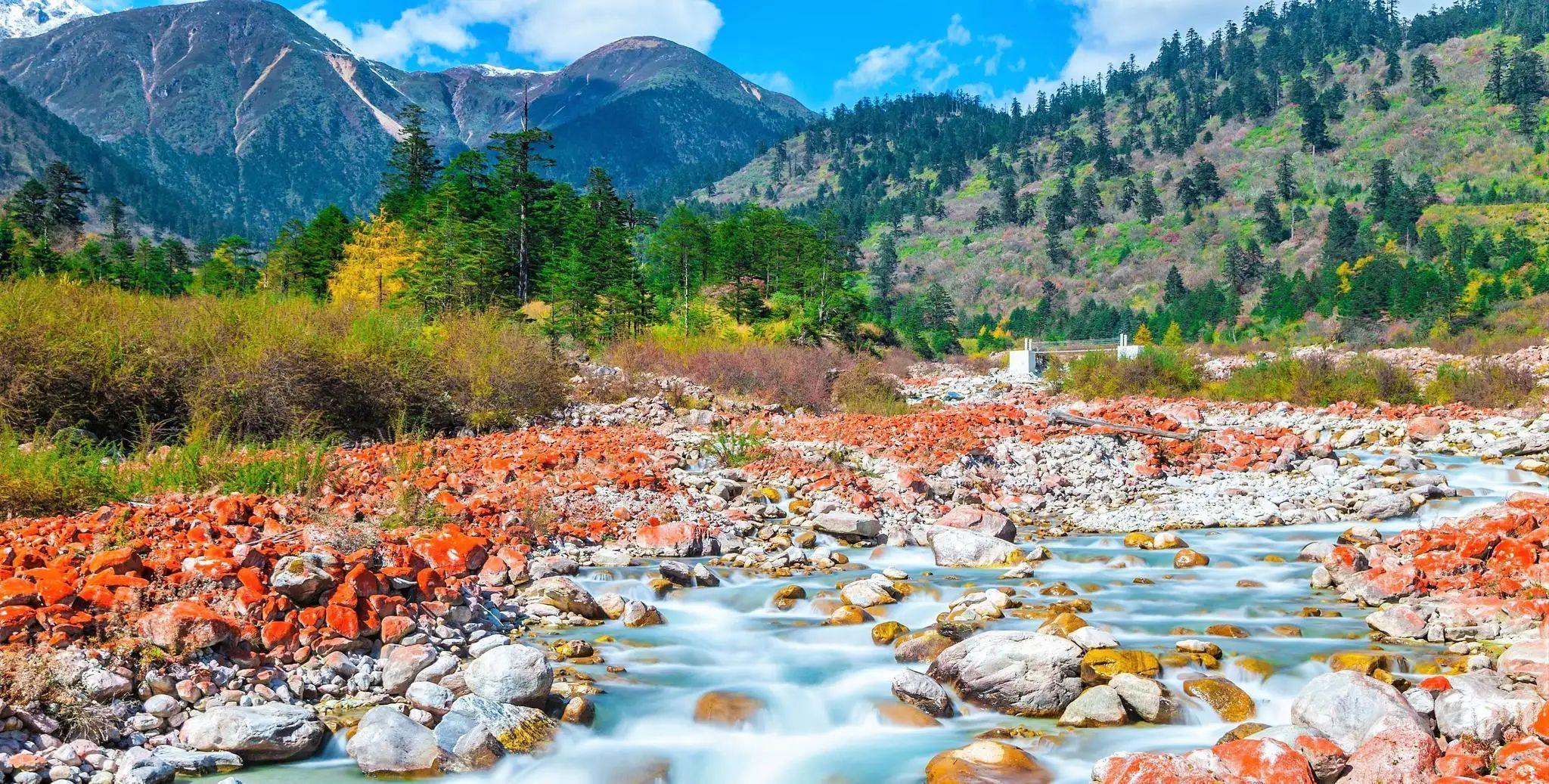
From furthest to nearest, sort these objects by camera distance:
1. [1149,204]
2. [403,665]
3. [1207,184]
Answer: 1. [1207,184]
2. [1149,204]
3. [403,665]

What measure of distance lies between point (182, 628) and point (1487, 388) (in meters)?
22.9

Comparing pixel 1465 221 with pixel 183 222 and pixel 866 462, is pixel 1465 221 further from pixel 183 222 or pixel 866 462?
pixel 183 222

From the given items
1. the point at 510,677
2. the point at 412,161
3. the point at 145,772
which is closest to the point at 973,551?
the point at 510,677

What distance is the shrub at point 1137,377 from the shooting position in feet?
80.5

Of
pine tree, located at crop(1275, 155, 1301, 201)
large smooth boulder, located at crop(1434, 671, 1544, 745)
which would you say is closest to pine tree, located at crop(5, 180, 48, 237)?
large smooth boulder, located at crop(1434, 671, 1544, 745)

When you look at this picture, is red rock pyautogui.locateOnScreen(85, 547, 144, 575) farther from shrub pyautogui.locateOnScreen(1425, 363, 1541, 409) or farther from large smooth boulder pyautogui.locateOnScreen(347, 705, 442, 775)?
shrub pyautogui.locateOnScreen(1425, 363, 1541, 409)

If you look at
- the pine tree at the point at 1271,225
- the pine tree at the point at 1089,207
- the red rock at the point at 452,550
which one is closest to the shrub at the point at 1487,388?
the red rock at the point at 452,550

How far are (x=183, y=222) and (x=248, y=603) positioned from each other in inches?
6764

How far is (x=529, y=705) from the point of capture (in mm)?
4492

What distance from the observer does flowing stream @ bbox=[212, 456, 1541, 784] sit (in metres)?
4.32

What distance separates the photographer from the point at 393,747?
396cm

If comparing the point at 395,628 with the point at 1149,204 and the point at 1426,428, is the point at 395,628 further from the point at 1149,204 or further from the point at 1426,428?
the point at 1149,204

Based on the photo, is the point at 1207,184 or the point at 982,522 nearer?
the point at 982,522

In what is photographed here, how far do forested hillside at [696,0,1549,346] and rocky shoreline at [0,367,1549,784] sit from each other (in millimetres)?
39427
